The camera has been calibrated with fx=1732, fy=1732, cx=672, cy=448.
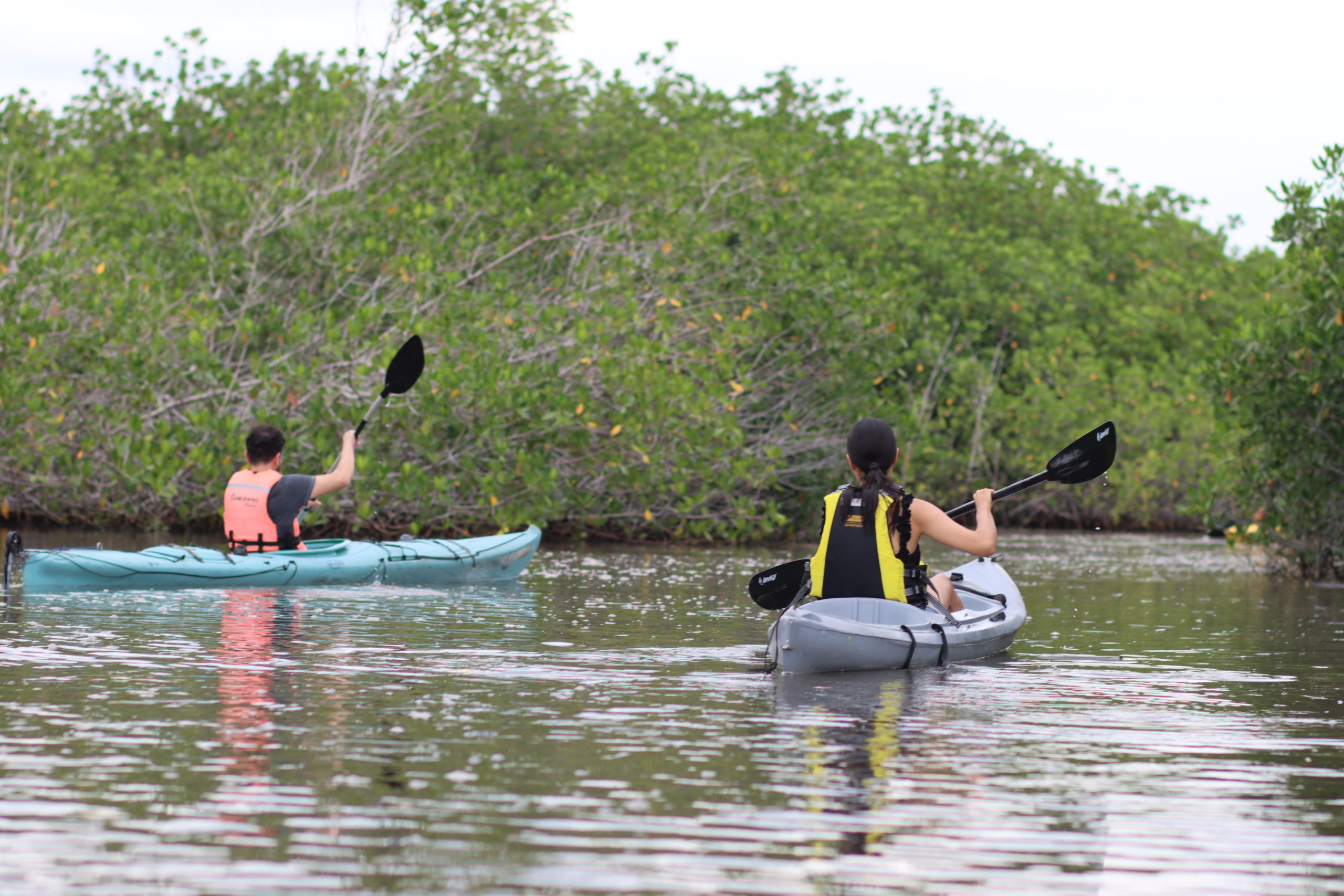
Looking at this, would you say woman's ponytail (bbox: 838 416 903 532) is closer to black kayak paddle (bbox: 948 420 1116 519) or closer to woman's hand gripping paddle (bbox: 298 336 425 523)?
black kayak paddle (bbox: 948 420 1116 519)

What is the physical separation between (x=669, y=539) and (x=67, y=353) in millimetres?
7229

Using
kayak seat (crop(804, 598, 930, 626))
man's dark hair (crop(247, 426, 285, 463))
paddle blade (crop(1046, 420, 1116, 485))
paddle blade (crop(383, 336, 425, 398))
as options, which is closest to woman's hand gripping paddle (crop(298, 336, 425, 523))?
paddle blade (crop(383, 336, 425, 398))

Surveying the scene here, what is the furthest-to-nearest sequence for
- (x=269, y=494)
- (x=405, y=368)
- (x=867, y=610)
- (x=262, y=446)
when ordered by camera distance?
(x=405, y=368), (x=269, y=494), (x=262, y=446), (x=867, y=610)

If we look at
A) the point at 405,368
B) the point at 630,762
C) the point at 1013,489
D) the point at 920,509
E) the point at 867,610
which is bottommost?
the point at 630,762

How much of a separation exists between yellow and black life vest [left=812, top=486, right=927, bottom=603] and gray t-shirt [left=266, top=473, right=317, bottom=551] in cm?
451

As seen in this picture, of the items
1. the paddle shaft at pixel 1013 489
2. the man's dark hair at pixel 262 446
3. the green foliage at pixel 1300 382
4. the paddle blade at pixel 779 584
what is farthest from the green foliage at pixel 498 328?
the paddle blade at pixel 779 584

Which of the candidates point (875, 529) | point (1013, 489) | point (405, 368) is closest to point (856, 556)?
point (875, 529)

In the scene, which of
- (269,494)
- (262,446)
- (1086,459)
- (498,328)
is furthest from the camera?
(498,328)

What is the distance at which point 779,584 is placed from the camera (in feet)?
29.4

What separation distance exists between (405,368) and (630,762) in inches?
332

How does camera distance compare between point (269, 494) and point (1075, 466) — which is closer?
point (1075, 466)

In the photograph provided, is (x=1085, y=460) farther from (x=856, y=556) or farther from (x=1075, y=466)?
(x=856, y=556)

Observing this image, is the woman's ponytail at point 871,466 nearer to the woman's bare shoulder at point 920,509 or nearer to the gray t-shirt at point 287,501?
the woman's bare shoulder at point 920,509

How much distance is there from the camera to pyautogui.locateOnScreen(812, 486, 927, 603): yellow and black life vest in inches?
313
